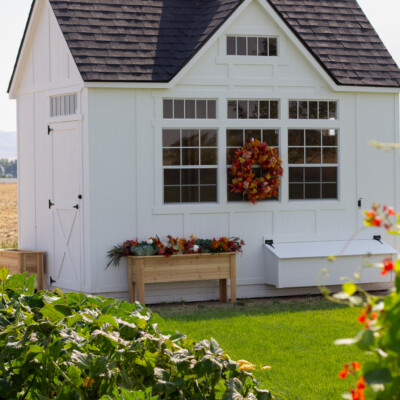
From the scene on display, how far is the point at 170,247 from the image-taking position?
11.3 metres

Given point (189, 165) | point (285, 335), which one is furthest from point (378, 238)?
point (285, 335)

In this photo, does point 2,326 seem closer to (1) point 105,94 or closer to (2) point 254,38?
(1) point 105,94

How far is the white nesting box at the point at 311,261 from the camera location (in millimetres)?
11984

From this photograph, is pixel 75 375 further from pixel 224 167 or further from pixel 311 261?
pixel 311 261

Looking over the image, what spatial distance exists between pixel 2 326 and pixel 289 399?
2.73 metres

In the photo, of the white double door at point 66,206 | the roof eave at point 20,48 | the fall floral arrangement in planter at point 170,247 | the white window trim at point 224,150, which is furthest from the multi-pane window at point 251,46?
the roof eave at point 20,48

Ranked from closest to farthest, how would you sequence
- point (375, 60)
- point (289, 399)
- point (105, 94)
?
point (289, 399)
point (105, 94)
point (375, 60)

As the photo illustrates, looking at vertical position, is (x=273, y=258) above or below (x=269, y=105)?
below

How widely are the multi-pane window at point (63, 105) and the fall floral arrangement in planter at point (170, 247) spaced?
2166 mm

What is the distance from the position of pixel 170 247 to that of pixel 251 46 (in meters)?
3.38

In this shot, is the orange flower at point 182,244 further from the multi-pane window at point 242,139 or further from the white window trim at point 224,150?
the multi-pane window at point 242,139

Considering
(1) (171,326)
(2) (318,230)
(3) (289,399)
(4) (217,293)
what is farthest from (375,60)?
(3) (289,399)

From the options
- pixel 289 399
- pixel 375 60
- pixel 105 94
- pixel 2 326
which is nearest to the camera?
pixel 2 326

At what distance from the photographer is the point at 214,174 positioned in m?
12.2
